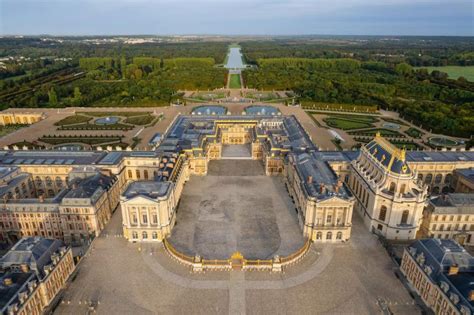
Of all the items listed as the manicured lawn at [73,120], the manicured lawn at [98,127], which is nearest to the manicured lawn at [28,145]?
the manicured lawn at [98,127]

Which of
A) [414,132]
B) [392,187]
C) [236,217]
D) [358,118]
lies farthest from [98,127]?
[414,132]

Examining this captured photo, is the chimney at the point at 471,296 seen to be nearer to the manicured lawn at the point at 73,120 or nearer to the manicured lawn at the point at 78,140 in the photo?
the manicured lawn at the point at 78,140

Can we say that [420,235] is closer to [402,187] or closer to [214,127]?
[402,187]

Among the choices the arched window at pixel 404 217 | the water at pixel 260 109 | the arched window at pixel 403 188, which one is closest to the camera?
the arched window at pixel 404 217

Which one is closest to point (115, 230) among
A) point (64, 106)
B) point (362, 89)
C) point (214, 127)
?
point (214, 127)

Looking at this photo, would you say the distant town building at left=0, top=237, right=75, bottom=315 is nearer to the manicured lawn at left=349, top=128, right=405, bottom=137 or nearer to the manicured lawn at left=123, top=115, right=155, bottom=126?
the manicured lawn at left=123, top=115, right=155, bottom=126

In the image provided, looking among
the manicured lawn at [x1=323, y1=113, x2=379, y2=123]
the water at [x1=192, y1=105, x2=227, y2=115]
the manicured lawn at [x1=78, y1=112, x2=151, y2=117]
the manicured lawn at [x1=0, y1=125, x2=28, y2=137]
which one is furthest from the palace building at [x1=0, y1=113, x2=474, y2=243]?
the manicured lawn at [x1=323, y1=113, x2=379, y2=123]
